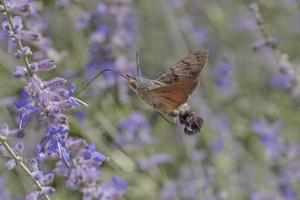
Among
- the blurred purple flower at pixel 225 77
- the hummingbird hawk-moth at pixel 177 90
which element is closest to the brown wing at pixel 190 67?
the hummingbird hawk-moth at pixel 177 90

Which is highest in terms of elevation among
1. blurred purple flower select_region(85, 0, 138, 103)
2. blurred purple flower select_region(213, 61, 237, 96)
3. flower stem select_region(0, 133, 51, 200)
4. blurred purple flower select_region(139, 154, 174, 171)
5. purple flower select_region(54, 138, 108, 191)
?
blurred purple flower select_region(213, 61, 237, 96)

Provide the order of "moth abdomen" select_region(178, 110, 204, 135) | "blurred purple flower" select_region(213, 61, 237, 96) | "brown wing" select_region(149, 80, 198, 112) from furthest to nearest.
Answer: "blurred purple flower" select_region(213, 61, 237, 96) < "moth abdomen" select_region(178, 110, 204, 135) < "brown wing" select_region(149, 80, 198, 112)

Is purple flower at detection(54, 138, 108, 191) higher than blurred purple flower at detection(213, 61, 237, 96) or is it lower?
lower

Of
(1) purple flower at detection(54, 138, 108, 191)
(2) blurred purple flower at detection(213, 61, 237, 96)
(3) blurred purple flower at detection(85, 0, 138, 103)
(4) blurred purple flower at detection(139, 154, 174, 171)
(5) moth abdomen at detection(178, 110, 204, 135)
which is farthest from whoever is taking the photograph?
(2) blurred purple flower at detection(213, 61, 237, 96)

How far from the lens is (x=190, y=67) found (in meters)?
2.47

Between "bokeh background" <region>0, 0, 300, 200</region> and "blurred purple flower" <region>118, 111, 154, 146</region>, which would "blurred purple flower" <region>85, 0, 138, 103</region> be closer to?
"bokeh background" <region>0, 0, 300, 200</region>

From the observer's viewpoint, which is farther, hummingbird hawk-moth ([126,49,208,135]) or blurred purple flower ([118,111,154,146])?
blurred purple flower ([118,111,154,146])

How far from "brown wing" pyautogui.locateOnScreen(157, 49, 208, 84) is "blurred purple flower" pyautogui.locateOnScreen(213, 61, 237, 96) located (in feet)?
10.3

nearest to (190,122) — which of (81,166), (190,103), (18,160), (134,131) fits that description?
(81,166)

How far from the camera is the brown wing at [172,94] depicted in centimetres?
218

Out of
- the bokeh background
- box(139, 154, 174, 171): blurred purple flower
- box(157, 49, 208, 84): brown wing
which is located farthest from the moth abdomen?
box(139, 154, 174, 171): blurred purple flower

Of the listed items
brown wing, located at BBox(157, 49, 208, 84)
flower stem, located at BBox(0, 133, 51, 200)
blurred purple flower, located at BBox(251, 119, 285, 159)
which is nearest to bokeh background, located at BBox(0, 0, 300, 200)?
blurred purple flower, located at BBox(251, 119, 285, 159)

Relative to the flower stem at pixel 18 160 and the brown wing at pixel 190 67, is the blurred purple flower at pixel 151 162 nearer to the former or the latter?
the brown wing at pixel 190 67

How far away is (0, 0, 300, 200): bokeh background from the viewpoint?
14.5 ft
